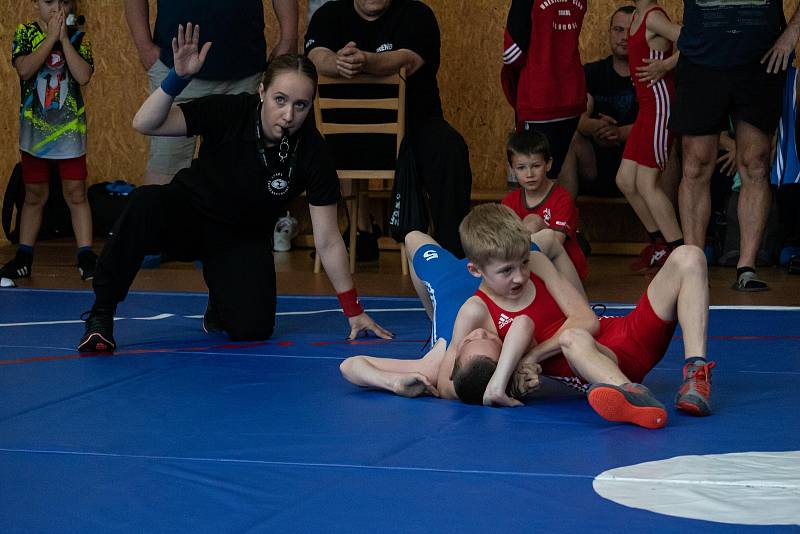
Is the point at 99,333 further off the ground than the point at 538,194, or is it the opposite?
the point at 538,194

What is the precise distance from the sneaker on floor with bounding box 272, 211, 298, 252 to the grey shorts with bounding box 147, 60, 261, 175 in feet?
5.69

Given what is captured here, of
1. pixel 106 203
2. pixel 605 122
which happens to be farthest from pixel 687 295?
pixel 106 203

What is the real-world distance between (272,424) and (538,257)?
3.12ft

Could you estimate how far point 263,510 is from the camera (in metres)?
2.12

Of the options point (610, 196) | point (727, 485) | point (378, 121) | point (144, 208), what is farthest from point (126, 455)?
point (610, 196)

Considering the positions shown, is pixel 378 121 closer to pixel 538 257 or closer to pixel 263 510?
pixel 538 257

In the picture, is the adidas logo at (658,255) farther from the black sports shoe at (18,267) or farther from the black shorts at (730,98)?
the black sports shoe at (18,267)

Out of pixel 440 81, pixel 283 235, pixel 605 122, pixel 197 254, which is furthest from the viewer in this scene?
pixel 440 81

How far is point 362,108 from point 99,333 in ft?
8.41

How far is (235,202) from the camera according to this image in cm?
420

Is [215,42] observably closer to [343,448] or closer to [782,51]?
[782,51]

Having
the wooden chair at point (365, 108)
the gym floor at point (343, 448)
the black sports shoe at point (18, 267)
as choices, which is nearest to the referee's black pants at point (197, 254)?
the gym floor at point (343, 448)

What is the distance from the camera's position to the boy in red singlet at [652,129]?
241 inches

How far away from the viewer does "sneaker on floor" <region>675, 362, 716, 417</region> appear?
2855mm
